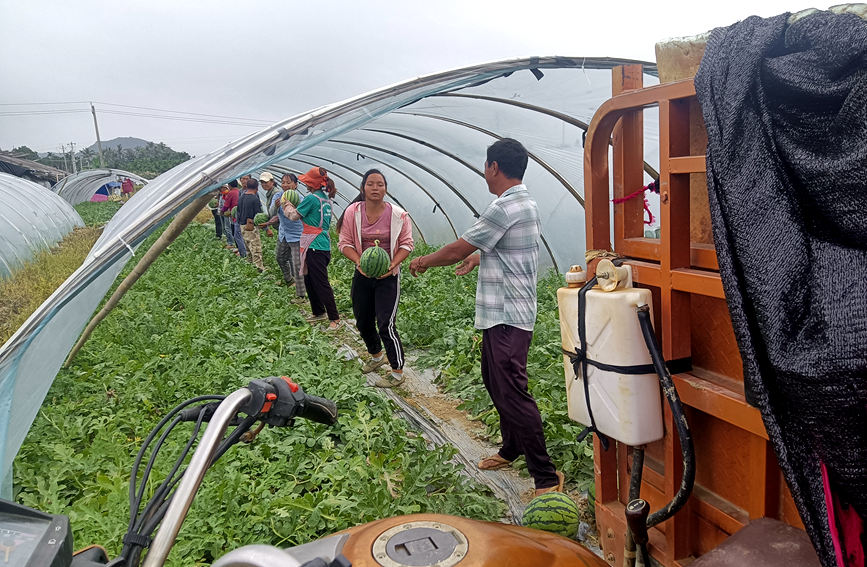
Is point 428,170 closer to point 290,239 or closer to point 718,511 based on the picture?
point 290,239

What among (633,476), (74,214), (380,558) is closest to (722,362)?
(633,476)

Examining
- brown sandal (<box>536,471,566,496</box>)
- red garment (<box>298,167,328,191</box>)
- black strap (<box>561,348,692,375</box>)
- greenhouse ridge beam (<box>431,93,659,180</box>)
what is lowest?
brown sandal (<box>536,471,566,496</box>)

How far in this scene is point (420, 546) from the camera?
6.19 ft

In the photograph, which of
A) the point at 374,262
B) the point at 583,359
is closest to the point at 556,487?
the point at 583,359

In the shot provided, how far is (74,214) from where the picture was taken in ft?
104


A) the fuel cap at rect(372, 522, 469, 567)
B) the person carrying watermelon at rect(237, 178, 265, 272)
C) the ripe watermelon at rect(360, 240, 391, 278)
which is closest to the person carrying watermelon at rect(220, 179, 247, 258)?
the person carrying watermelon at rect(237, 178, 265, 272)

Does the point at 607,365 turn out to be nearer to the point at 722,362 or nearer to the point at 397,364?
the point at 722,362

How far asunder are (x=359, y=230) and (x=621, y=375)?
4825 mm

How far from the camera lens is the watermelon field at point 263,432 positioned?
12.5 ft

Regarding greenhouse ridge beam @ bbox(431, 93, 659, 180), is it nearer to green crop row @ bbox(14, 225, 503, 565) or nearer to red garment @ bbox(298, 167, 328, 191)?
red garment @ bbox(298, 167, 328, 191)

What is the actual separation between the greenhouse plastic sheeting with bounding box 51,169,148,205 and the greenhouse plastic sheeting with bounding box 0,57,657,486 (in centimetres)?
3974

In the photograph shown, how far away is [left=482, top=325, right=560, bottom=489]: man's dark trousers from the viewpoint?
4.23 metres

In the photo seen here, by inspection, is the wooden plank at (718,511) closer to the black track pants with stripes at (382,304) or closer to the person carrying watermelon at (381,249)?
the person carrying watermelon at (381,249)

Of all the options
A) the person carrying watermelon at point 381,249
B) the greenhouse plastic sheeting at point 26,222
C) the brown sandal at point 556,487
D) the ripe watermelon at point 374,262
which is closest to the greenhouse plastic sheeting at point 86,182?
the greenhouse plastic sheeting at point 26,222
